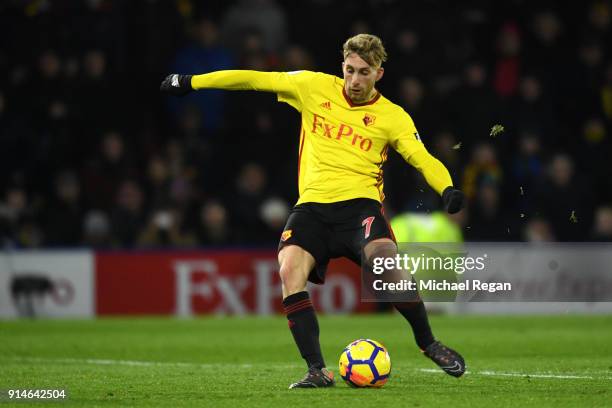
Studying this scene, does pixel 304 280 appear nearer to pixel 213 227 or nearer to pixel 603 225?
pixel 213 227

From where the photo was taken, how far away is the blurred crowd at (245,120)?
1574 centimetres

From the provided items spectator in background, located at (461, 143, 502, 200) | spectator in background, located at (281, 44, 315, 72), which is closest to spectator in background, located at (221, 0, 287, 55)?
spectator in background, located at (281, 44, 315, 72)

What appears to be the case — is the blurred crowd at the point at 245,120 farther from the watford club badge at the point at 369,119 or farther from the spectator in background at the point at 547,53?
the watford club badge at the point at 369,119

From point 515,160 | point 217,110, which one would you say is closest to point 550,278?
point 515,160

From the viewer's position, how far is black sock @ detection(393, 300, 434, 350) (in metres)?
7.91

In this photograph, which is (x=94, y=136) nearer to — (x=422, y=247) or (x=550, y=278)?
(x=550, y=278)

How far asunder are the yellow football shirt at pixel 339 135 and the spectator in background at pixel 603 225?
7.74 m

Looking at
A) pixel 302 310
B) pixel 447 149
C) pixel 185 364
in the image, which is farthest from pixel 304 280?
pixel 447 149

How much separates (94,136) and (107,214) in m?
1.05

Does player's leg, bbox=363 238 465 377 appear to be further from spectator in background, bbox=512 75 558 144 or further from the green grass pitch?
spectator in background, bbox=512 75 558 144

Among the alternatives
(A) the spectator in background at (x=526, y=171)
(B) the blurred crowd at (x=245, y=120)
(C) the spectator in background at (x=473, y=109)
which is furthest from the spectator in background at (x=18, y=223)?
(A) the spectator in background at (x=526, y=171)

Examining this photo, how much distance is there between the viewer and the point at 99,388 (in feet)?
25.7

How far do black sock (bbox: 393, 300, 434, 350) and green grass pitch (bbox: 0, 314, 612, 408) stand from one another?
27 centimetres

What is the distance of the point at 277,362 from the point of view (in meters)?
10.1
